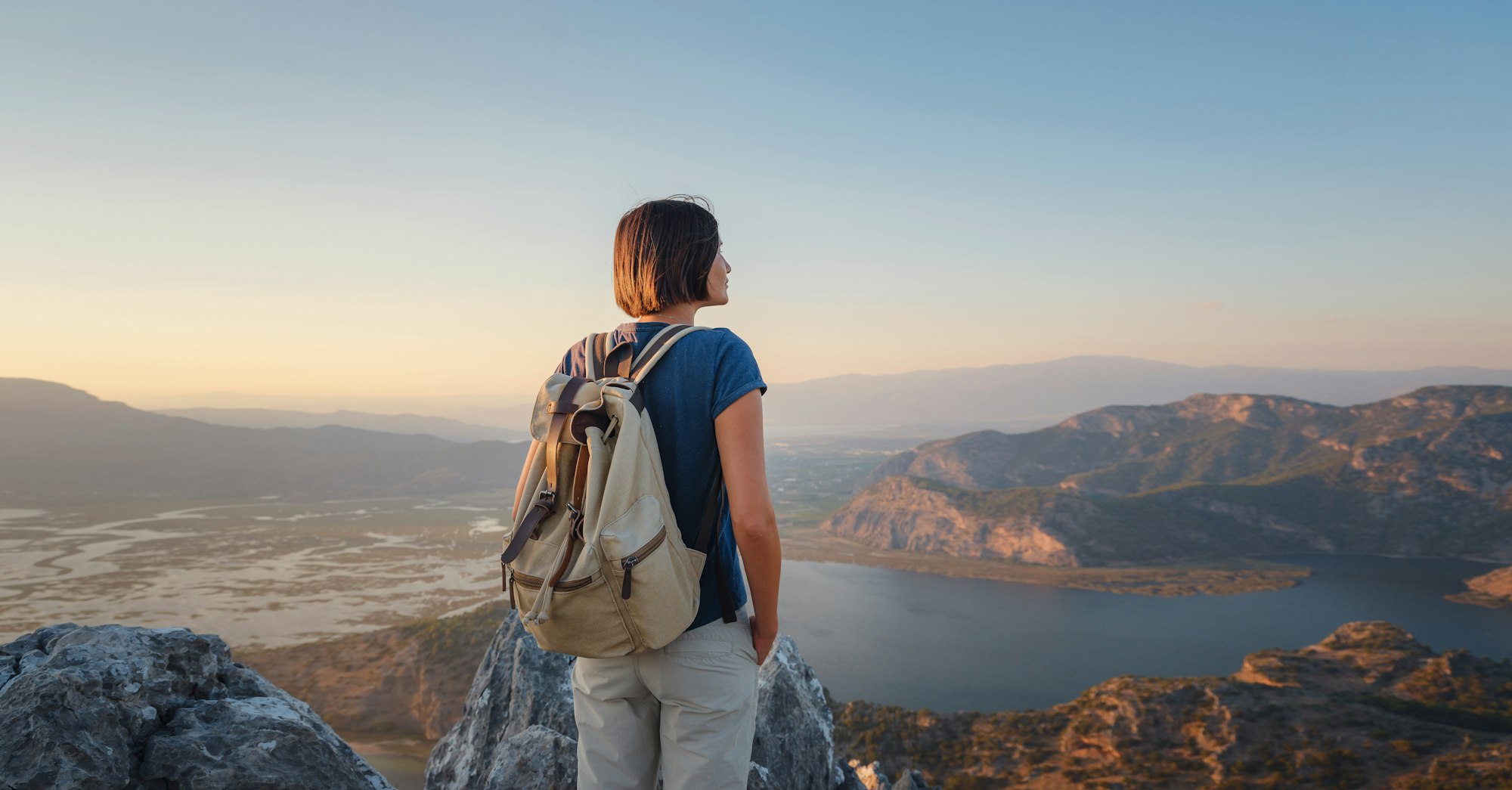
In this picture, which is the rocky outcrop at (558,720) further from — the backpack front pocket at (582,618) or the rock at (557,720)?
the backpack front pocket at (582,618)

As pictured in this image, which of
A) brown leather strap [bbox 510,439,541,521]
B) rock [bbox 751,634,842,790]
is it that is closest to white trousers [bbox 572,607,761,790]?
brown leather strap [bbox 510,439,541,521]

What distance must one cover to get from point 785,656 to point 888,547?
113 m

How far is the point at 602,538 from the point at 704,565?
0.37m

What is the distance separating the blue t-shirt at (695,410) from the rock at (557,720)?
13.6 feet

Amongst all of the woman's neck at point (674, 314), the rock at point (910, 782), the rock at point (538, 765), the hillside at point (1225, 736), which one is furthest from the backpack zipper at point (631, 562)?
the hillside at point (1225, 736)

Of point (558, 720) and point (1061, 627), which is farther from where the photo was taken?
point (1061, 627)

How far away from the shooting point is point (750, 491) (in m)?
1.91

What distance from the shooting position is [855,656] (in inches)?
2667

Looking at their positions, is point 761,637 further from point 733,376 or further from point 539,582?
point 733,376

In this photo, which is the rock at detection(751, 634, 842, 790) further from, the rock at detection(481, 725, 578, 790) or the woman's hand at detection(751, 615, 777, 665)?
the woman's hand at detection(751, 615, 777, 665)

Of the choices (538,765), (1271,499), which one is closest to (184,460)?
(538,765)

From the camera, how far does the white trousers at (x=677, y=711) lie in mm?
2000

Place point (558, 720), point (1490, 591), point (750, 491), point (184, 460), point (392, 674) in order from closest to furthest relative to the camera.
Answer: point (750, 491), point (558, 720), point (392, 674), point (1490, 591), point (184, 460)

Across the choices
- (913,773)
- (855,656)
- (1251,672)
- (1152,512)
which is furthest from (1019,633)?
A: (913,773)
